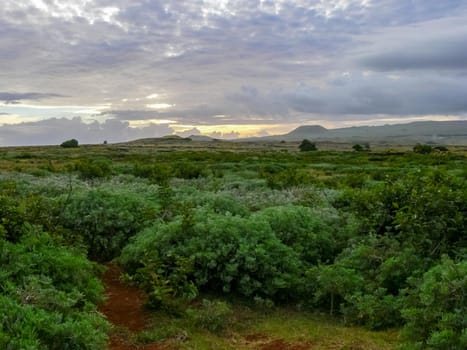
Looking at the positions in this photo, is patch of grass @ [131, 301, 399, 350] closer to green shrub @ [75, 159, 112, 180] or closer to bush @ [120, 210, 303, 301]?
bush @ [120, 210, 303, 301]

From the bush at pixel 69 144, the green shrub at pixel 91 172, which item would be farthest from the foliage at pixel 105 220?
the bush at pixel 69 144

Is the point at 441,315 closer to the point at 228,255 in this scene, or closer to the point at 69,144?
the point at 228,255

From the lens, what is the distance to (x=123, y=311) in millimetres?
7273

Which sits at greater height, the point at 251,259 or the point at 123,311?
the point at 251,259

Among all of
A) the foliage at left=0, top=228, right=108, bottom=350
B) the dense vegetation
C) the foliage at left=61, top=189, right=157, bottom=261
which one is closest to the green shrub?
the dense vegetation

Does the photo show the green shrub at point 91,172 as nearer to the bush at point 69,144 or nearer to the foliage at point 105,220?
the foliage at point 105,220

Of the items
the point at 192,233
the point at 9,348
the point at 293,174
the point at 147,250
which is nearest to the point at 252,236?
the point at 192,233

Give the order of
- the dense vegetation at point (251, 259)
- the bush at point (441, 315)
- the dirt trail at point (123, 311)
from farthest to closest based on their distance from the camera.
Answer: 1. the dirt trail at point (123, 311)
2. the dense vegetation at point (251, 259)
3. the bush at point (441, 315)

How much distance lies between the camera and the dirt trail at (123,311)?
6.16m

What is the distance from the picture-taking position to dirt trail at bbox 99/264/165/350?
6.16 m

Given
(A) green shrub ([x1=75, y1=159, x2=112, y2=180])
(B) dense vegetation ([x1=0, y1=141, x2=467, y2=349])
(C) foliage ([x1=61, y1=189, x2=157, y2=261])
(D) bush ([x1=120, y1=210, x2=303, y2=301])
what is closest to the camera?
(B) dense vegetation ([x1=0, y1=141, x2=467, y2=349])

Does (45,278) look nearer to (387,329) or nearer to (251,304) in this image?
(251,304)

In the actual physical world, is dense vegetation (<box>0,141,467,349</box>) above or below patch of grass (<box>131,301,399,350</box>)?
above

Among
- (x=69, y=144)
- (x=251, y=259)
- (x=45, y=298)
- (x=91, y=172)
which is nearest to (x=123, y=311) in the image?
(x=251, y=259)
